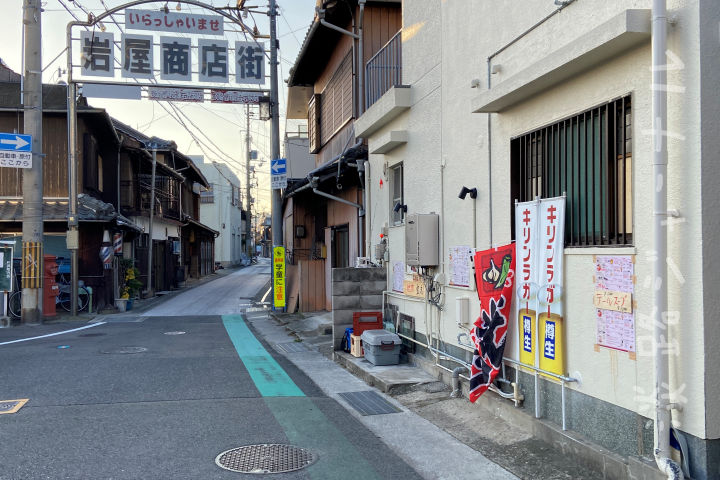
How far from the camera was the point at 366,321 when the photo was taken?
1042 cm

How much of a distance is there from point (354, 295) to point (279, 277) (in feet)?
26.8

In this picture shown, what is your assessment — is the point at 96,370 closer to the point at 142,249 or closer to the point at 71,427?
the point at 71,427

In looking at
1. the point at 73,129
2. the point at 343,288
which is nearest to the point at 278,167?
the point at 73,129

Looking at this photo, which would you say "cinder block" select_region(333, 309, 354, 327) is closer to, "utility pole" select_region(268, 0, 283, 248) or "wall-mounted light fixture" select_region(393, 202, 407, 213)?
"wall-mounted light fixture" select_region(393, 202, 407, 213)

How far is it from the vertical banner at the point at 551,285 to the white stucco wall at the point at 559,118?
0.32ft

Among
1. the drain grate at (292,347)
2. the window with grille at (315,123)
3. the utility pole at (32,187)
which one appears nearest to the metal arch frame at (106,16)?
the utility pole at (32,187)

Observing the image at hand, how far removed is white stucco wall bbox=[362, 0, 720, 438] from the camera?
4.02 metres

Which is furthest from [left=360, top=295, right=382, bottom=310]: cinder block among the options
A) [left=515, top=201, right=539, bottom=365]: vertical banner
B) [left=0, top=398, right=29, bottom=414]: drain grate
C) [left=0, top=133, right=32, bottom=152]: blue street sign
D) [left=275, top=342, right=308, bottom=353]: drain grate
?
[left=0, top=133, right=32, bottom=152]: blue street sign

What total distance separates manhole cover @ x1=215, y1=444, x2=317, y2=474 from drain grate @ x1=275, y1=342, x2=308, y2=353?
20.8ft

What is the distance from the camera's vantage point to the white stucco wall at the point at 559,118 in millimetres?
4023

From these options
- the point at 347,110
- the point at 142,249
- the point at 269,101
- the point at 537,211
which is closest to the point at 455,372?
the point at 537,211

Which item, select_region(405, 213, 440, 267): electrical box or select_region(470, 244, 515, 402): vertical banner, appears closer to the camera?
select_region(470, 244, 515, 402): vertical banner

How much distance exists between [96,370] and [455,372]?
586cm

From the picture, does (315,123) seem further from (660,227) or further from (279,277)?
(660,227)
